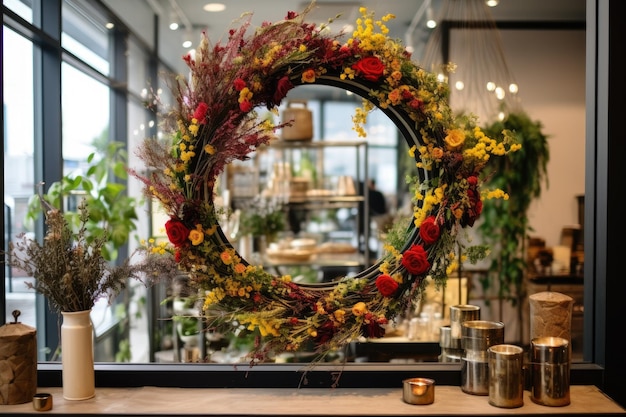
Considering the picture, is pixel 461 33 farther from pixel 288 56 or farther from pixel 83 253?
pixel 83 253

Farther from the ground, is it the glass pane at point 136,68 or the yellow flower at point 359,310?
the glass pane at point 136,68

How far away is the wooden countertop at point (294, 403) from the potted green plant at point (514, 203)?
3.86 m

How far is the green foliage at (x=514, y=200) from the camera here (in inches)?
222

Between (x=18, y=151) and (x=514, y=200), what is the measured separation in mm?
3991

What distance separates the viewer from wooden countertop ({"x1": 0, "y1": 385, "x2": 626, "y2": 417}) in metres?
1.75

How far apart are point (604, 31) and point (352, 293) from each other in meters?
1.08

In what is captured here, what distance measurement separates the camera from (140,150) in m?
1.88

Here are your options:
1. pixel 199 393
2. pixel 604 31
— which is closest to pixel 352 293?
pixel 199 393

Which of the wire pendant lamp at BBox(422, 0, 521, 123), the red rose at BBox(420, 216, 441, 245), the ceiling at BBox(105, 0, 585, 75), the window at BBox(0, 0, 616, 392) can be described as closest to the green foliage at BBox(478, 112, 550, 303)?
the wire pendant lamp at BBox(422, 0, 521, 123)

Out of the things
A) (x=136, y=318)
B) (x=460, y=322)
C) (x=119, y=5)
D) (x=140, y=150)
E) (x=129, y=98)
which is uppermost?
(x=119, y=5)

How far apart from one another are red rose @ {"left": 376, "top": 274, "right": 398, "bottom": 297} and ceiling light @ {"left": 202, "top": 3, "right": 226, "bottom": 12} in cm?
462

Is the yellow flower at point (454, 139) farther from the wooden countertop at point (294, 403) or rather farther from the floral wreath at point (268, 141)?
the wooden countertop at point (294, 403)

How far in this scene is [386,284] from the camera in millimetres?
1867

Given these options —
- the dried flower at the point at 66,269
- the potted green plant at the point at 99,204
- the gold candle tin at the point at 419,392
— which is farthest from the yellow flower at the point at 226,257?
the potted green plant at the point at 99,204
